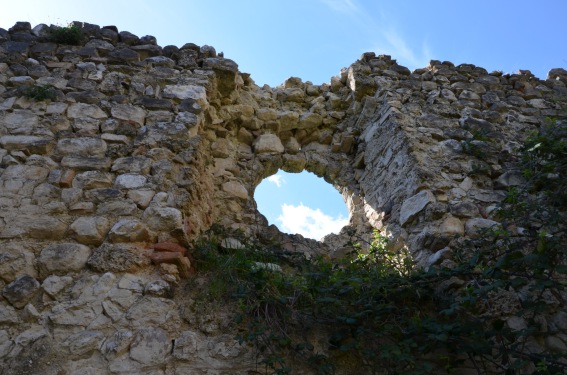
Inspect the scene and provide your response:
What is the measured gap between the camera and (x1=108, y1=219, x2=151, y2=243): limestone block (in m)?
3.15

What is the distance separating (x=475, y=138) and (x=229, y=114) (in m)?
1.99

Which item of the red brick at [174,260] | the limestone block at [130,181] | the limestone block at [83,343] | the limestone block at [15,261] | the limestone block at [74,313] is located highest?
the limestone block at [130,181]

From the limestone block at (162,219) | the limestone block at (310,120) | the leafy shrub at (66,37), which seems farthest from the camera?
the limestone block at (310,120)

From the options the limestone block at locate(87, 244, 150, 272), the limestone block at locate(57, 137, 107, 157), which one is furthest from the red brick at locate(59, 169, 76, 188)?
the limestone block at locate(87, 244, 150, 272)

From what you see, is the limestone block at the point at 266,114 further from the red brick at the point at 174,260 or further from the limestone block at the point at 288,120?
the red brick at the point at 174,260

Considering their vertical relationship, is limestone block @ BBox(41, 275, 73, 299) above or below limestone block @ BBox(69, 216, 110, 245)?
below

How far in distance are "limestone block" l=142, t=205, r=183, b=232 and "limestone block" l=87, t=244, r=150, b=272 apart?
19 centimetres

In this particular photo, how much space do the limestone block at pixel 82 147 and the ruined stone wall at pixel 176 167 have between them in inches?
0.4

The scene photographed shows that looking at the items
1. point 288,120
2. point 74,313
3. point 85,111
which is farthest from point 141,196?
point 288,120

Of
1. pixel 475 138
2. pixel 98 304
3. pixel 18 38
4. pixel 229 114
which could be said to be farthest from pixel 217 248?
pixel 18 38

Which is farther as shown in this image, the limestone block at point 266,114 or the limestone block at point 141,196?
the limestone block at point 266,114

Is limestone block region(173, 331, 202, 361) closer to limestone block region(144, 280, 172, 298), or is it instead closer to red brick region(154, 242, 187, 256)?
limestone block region(144, 280, 172, 298)

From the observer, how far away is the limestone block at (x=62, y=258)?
118 inches

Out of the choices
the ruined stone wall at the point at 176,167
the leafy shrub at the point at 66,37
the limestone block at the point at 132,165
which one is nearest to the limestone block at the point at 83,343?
the ruined stone wall at the point at 176,167
